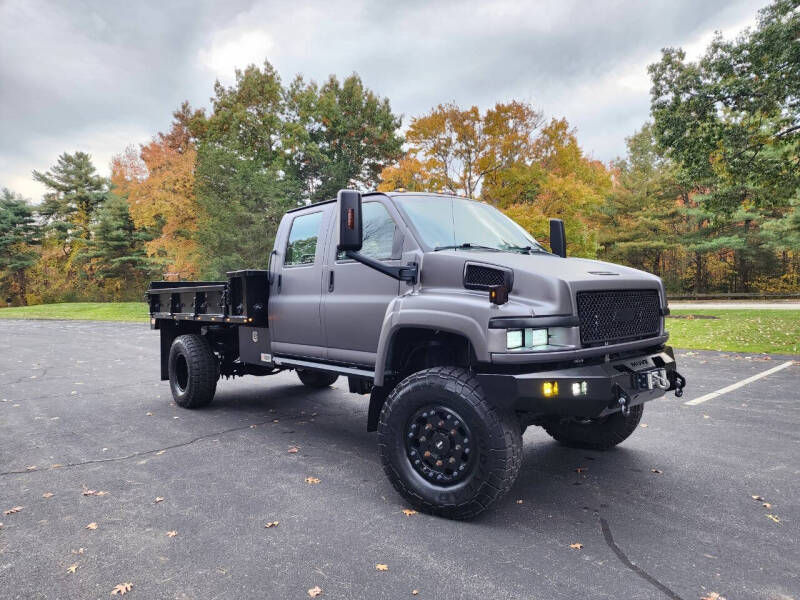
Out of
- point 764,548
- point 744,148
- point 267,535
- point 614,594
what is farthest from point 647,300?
point 744,148

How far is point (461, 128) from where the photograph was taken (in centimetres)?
1709

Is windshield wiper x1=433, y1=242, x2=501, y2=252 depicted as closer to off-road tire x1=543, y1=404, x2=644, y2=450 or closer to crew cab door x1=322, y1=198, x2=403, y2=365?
crew cab door x1=322, y1=198, x2=403, y2=365

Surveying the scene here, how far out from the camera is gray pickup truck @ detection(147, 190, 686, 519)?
130 inches

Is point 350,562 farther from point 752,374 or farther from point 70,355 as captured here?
point 70,355

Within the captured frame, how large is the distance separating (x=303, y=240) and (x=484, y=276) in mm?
2277

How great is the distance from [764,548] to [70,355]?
13.4 meters

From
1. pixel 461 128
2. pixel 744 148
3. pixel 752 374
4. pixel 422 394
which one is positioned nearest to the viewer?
pixel 422 394

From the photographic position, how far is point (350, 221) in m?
3.69

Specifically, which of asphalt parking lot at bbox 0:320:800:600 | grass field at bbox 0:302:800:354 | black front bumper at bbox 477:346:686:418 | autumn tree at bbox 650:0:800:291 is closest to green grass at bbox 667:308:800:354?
grass field at bbox 0:302:800:354

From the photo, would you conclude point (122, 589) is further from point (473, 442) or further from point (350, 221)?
point (350, 221)

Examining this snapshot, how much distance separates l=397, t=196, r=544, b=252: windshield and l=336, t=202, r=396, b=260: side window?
179mm

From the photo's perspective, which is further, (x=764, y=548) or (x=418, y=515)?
(x=418, y=515)

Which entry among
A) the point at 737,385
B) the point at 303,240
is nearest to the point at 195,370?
the point at 303,240

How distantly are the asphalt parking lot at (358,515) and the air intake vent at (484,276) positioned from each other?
1532 mm
